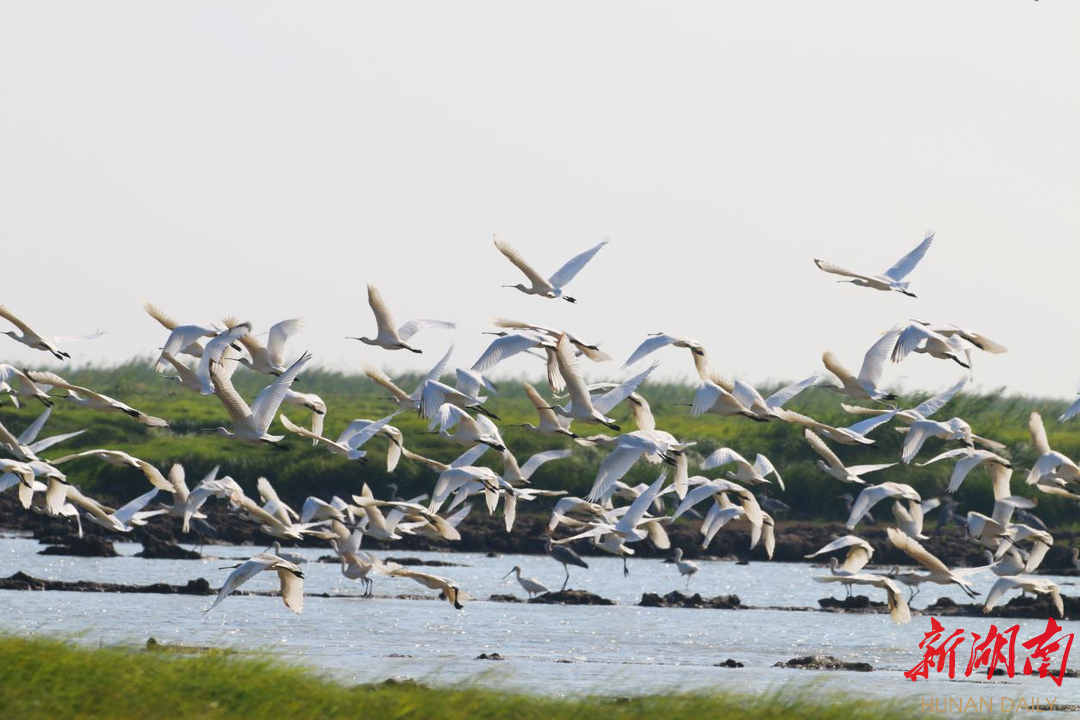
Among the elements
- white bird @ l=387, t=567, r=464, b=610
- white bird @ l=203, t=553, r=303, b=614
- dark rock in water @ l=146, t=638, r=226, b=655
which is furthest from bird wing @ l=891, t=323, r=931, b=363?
dark rock in water @ l=146, t=638, r=226, b=655

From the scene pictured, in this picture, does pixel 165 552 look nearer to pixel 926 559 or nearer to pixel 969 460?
pixel 969 460

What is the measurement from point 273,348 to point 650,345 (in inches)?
183

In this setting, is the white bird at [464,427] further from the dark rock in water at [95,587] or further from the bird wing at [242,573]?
the dark rock in water at [95,587]

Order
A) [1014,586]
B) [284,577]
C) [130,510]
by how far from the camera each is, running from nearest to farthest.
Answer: [284,577]
[1014,586]
[130,510]

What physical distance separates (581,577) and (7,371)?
18.4 metres

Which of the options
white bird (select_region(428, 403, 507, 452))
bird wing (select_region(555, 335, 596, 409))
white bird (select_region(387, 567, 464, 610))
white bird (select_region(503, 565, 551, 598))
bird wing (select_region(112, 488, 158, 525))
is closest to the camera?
bird wing (select_region(555, 335, 596, 409))

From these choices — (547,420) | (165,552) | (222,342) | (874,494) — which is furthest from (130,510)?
(874,494)

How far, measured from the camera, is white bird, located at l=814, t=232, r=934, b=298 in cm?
2089

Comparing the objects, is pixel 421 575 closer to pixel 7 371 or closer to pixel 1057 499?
pixel 7 371

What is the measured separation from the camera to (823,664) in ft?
77.9

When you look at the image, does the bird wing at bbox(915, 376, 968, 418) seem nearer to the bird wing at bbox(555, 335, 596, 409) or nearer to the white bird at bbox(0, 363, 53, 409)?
the bird wing at bbox(555, 335, 596, 409)

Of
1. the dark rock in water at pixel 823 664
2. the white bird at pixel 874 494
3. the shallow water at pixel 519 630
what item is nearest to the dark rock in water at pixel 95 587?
the shallow water at pixel 519 630

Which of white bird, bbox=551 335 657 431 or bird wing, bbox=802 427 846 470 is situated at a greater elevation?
white bird, bbox=551 335 657 431

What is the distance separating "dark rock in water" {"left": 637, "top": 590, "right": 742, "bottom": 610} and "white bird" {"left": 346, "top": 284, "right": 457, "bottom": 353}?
10.5 m
